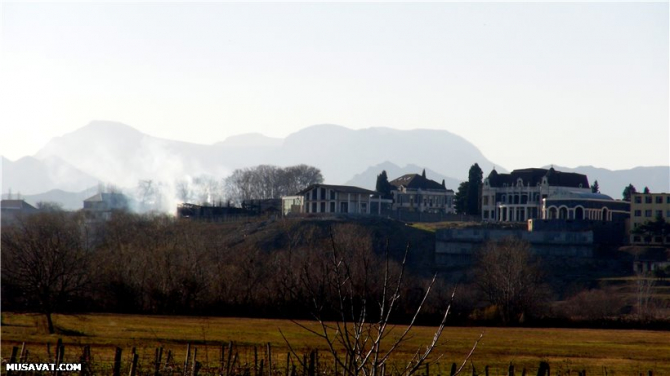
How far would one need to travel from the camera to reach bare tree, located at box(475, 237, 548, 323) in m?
75.0

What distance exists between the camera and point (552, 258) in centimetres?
11088

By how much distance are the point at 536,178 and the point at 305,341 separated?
10483 centimetres

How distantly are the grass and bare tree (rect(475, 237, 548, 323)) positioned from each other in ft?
29.5

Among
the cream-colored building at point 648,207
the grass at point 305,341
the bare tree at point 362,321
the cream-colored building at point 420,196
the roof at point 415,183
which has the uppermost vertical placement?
the roof at point 415,183

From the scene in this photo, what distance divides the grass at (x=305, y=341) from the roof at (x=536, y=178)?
279 ft

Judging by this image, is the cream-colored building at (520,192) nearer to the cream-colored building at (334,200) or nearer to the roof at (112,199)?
the cream-colored building at (334,200)

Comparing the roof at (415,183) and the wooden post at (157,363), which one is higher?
the roof at (415,183)

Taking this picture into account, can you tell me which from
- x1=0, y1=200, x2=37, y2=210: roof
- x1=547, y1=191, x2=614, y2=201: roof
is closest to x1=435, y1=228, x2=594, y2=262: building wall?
x1=547, y1=191, x2=614, y2=201: roof

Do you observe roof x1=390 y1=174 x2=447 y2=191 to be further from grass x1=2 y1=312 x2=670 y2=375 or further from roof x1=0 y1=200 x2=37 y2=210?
grass x1=2 y1=312 x2=670 y2=375

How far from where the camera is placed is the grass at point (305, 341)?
133 ft

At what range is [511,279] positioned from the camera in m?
82.1

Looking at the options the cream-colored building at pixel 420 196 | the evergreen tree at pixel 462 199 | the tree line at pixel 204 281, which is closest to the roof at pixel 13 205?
the cream-colored building at pixel 420 196

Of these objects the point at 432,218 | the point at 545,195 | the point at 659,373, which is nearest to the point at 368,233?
the point at 432,218

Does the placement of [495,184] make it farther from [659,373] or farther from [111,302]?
[659,373]
